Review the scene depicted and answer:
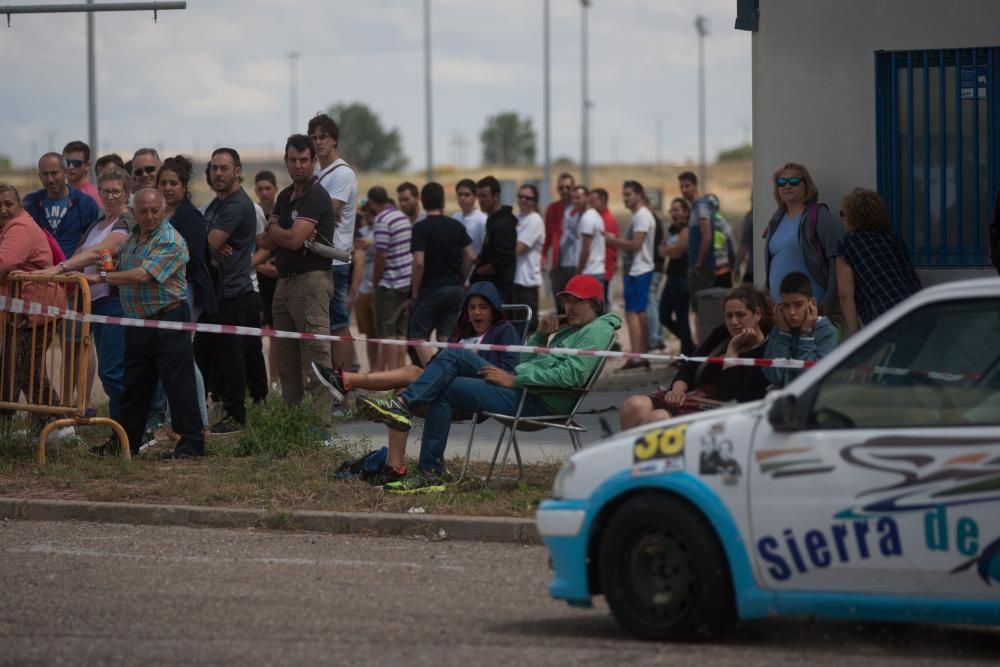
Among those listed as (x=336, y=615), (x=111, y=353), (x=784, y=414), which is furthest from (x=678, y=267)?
(x=784, y=414)

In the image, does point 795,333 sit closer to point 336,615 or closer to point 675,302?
point 336,615

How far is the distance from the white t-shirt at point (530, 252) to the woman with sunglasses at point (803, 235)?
630 cm

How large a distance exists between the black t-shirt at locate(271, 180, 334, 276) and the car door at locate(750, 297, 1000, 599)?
6793 mm

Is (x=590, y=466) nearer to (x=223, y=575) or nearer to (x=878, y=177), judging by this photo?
(x=223, y=575)

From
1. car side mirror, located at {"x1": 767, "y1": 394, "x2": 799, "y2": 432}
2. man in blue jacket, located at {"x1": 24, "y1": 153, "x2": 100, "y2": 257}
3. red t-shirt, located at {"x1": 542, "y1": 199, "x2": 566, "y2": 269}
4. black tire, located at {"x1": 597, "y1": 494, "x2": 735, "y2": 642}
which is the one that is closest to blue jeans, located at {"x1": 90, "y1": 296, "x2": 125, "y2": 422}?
man in blue jacket, located at {"x1": 24, "y1": 153, "x2": 100, "y2": 257}

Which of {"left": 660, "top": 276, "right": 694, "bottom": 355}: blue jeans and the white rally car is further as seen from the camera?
{"left": 660, "top": 276, "right": 694, "bottom": 355}: blue jeans

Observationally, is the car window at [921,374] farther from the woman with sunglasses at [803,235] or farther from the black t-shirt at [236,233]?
the black t-shirt at [236,233]

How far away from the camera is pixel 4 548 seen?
8.93 metres

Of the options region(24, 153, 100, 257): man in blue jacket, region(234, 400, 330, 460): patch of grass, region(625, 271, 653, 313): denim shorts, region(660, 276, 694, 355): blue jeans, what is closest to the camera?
region(234, 400, 330, 460): patch of grass

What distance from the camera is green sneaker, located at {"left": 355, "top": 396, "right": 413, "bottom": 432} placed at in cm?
969

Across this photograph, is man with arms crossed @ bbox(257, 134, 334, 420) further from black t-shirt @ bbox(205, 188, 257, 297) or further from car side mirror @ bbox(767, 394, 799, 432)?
car side mirror @ bbox(767, 394, 799, 432)

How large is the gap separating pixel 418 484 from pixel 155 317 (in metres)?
2.55

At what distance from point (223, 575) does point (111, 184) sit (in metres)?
5.08

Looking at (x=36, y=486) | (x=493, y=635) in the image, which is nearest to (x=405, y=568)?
(x=493, y=635)
